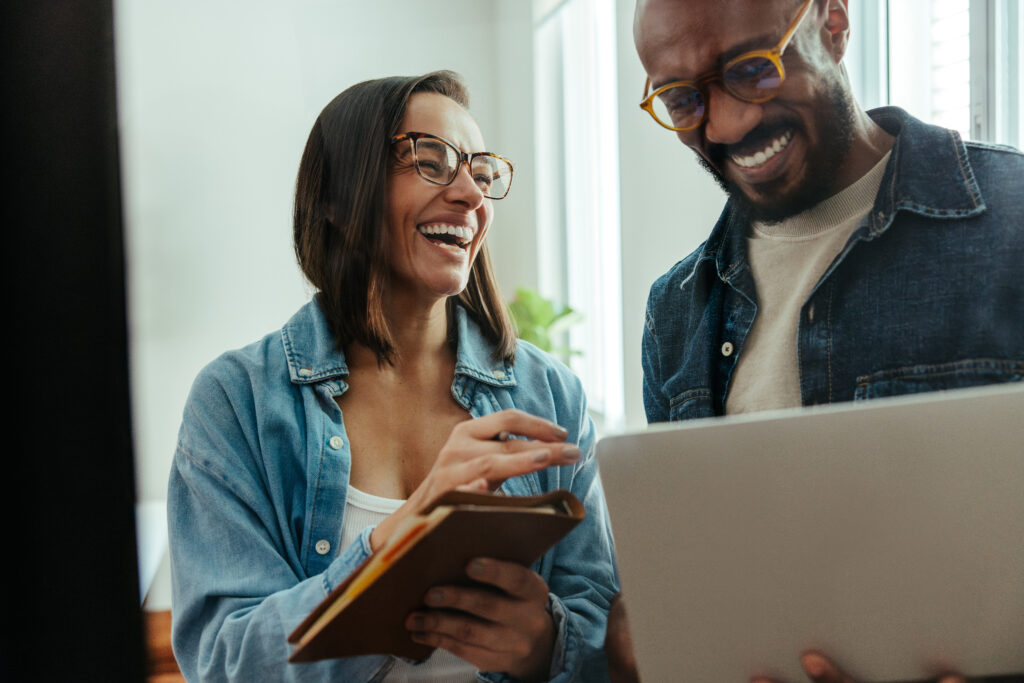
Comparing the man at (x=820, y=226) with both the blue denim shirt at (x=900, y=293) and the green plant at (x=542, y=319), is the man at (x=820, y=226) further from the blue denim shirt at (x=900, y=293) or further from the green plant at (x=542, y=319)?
the green plant at (x=542, y=319)

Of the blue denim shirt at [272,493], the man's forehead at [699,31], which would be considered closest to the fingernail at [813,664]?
the blue denim shirt at [272,493]

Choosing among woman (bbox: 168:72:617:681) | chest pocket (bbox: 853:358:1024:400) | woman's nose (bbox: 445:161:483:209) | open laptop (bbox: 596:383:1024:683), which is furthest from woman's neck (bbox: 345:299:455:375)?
chest pocket (bbox: 853:358:1024:400)

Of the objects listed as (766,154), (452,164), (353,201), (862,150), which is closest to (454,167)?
(452,164)

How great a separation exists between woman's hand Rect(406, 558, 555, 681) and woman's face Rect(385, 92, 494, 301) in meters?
0.28

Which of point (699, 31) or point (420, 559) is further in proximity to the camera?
point (699, 31)

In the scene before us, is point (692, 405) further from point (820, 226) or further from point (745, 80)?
point (745, 80)

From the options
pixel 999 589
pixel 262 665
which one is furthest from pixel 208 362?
pixel 999 589

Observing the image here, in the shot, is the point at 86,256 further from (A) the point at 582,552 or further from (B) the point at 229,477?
(A) the point at 582,552

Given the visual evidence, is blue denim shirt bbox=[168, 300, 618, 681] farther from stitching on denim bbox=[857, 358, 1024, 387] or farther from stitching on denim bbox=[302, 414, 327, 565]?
stitching on denim bbox=[857, 358, 1024, 387]

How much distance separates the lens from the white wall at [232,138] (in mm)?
792

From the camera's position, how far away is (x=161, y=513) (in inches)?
32.7

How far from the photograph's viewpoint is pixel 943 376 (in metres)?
0.79

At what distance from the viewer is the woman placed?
0.77m

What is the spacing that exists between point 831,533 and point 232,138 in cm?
68
